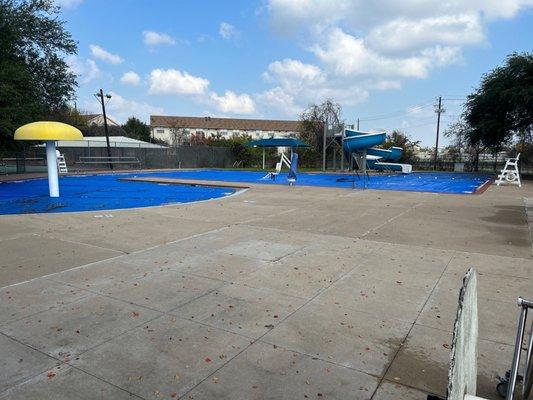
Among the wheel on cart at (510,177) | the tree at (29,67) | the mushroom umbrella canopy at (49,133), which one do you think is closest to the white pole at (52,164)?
the mushroom umbrella canopy at (49,133)

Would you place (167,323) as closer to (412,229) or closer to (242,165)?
(412,229)

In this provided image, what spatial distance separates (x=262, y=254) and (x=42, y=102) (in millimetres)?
24439

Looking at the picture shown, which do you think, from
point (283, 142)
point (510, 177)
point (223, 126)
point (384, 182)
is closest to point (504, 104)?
point (510, 177)

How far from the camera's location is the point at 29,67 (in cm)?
2600

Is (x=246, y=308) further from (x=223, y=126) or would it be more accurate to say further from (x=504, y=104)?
(x=223, y=126)

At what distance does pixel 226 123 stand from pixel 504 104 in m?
78.9

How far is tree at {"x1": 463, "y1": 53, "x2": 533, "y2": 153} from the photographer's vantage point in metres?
29.0

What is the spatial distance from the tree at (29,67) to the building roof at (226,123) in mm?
71530

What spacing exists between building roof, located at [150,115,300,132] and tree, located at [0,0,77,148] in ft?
235

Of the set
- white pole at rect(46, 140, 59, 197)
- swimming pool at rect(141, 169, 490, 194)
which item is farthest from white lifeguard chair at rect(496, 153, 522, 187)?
white pole at rect(46, 140, 59, 197)

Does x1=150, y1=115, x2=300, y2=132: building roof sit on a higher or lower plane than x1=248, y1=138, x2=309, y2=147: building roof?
higher

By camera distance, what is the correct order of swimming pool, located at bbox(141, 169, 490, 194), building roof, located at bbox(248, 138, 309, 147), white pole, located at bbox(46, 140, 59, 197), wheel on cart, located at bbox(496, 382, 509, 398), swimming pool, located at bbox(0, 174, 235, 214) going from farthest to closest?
1. building roof, located at bbox(248, 138, 309, 147)
2. swimming pool, located at bbox(141, 169, 490, 194)
3. white pole, located at bbox(46, 140, 59, 197)
4. swimming pool, located at bbox(0, 174, 235, 214)
5. wheel on cart, located at bbox(496, 382, 509, 398)

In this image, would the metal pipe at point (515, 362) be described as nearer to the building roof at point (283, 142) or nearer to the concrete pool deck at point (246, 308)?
the concrete pool deck at point (246, 308)

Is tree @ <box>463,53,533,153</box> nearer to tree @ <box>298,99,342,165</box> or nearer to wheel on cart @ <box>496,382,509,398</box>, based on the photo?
tree @ <box>298,99,342,165</box>
